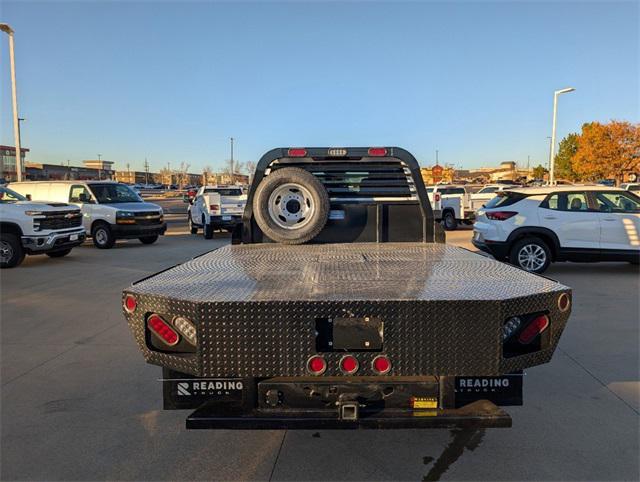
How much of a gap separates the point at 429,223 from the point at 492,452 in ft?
7.19

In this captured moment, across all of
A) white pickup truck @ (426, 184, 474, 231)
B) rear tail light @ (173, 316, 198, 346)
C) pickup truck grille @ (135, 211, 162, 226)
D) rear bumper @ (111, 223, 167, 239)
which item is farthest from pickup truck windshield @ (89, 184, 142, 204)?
rear tail light @ (173, 316, 198, 346)

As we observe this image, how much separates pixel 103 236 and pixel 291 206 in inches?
457

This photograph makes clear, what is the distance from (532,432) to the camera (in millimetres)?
3424

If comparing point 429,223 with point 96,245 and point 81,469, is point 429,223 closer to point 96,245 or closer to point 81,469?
point 81,469

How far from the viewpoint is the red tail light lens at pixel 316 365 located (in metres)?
2.50

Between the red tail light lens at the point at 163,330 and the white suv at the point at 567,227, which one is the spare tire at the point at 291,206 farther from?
the white suv at the point at 567,227

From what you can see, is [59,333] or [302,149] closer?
[302,149]

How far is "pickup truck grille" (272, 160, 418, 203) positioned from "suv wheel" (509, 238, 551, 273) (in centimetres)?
536

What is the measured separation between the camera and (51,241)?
11.0 m

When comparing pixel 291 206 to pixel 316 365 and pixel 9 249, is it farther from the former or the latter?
pixel 9 249

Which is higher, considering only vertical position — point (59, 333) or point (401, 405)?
point (401, 405)

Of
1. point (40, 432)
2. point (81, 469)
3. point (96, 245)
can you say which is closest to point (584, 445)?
point (81, 469)

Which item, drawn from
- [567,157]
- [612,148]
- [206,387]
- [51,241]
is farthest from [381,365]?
[567,157]

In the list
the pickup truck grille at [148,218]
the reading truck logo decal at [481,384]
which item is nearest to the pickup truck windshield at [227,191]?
the pickup truck grille at [148,218]
